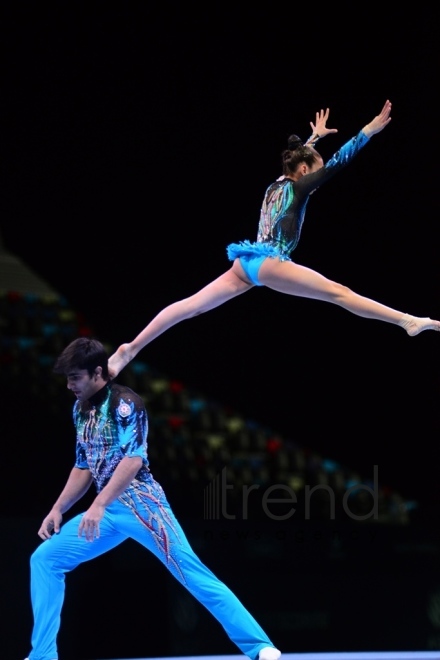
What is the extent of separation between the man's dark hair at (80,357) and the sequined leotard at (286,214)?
0.81 m

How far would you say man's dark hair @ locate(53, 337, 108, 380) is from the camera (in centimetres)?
335

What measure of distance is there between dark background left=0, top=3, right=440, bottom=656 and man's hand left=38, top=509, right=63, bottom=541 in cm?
175

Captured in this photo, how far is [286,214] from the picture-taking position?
3.91m

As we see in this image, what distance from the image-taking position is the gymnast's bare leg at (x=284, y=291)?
374 centimetres

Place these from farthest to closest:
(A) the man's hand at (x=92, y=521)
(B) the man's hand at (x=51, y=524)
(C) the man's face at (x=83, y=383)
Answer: (B) the man's hand at (x=51, y=524) < (C) the man's face at (x=83, y=383) < (A) the man's hand at (x=92, y=521)

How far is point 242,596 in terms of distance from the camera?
5406 millimetres

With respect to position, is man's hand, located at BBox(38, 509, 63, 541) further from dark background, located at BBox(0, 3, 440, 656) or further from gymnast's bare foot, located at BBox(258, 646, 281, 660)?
dark background, located at BBox(0, 3, 440, 656)

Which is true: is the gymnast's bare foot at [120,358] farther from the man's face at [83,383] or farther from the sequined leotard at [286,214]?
the sequined leotard at [286,214]

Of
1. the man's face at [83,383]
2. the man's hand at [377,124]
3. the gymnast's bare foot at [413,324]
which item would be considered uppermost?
the man's hand at [377,124]

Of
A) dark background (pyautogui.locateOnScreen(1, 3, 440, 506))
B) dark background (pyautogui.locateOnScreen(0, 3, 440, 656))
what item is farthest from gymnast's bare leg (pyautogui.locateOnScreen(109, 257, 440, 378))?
dark background (pyautogui.locateOnScreen(1, 3, 440, 506))

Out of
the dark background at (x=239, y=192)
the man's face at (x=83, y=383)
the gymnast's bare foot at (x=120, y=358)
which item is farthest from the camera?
the dark background at (x=239, y=192)

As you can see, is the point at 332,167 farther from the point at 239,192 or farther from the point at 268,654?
the point at 239,192

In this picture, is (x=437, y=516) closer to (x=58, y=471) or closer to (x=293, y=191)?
(x=58, y=471)

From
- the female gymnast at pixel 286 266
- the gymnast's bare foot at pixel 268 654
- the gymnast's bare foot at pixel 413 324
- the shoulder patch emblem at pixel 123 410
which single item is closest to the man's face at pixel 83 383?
the shoulder patch emblem at pixel 123 410
